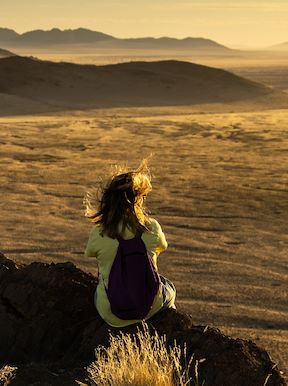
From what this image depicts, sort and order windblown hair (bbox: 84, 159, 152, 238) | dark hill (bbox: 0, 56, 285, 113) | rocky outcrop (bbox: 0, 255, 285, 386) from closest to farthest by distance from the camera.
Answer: rocky outcrop (bbox: 0, 255, 285, 386) < windblown hair (bbox: 84, 159, 152, 238) < dark hill (bbox: 0, 56, 285, 113)

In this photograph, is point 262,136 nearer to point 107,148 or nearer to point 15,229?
point 107,148

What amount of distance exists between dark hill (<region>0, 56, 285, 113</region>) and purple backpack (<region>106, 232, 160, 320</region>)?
29.8m

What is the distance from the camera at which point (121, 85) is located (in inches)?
1590

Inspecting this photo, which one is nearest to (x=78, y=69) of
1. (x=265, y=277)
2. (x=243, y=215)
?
(x=243, y=215)

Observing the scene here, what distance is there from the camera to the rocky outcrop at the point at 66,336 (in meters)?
4.06

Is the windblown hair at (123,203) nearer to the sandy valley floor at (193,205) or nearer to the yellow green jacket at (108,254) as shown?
the yellow green jacket at (108,254)

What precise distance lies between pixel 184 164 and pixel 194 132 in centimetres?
663

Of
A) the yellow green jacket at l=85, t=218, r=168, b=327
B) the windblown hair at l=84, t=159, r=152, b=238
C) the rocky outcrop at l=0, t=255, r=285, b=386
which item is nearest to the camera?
the rocky outcrop at l=0, t=255, r=285, b=386

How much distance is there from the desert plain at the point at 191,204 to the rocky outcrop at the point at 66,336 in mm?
1515

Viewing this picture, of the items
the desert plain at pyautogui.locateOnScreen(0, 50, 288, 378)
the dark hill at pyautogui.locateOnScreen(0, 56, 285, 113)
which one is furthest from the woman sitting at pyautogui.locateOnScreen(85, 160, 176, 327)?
the dark hill at pyautogui.locateOnScreen(0, 56, 285, 113)

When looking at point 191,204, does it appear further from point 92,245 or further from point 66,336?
point 92,245

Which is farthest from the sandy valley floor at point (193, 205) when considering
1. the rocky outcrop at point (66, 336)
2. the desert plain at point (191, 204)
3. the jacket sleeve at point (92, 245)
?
the jacket sleeve at point (92, 245)

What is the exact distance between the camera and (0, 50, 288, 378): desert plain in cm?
734

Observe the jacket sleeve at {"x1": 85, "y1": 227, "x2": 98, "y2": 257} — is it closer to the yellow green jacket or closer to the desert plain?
the yellow green jacket
